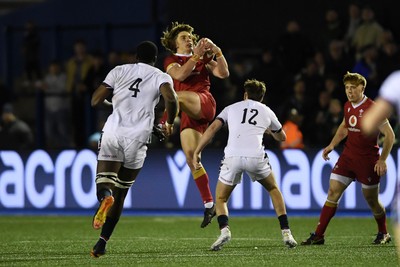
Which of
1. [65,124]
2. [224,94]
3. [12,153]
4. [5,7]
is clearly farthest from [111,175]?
[5,7]

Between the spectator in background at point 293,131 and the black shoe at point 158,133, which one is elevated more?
the black shoe at point 158,133

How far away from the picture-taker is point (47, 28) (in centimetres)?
2431

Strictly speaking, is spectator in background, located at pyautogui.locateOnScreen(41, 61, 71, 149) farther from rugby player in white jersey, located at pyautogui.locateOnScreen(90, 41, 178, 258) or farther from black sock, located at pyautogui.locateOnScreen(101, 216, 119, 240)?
black sock, located at pyautogui.locateOnScreen(101, 216, 119, 240)

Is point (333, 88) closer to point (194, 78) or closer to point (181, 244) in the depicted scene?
point (194, 78)

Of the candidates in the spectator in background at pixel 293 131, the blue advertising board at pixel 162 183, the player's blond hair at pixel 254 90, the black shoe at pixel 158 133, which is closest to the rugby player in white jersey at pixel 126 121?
the black shoe at pixel 158 133

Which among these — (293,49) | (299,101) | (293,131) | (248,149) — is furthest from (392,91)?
(293,49)

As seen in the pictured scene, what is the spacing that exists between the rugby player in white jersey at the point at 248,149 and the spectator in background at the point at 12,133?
9400 mm

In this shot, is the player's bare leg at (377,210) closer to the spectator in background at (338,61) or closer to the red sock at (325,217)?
the red sock at (325,217)

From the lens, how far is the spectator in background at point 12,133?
21.0m

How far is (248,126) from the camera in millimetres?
12070

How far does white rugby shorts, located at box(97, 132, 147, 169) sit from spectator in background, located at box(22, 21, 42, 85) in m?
13.1

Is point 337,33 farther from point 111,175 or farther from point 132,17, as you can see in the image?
point 111,175

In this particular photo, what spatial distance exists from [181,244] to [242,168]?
1.56 meters

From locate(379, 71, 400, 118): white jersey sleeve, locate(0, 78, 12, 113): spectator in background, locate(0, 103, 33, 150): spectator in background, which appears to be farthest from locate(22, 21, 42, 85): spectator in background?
locate(379, 71, 400, 118): white jersey sleeve
